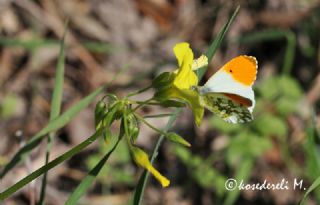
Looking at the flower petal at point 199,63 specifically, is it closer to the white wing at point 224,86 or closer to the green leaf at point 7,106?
the white wing at point 224,86

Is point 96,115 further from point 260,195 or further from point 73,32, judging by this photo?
point 73,32

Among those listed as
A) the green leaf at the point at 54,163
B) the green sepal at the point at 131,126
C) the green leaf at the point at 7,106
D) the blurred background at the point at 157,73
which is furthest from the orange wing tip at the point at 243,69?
the green leaf at the point at 7,106

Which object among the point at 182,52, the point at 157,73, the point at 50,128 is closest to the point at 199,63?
the point at 182,52

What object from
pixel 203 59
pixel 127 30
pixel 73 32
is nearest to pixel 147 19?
pixel 127 30

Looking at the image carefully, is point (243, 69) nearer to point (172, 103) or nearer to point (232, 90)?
point (232, 90)

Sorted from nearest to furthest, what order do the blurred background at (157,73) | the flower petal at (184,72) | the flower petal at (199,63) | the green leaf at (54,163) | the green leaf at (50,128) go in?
the green leaf at (54,163) → the flower petal at (184,72) → the flower petal at (199,63) → the green leaf at (50,128) → the blurred background at (157,73)
